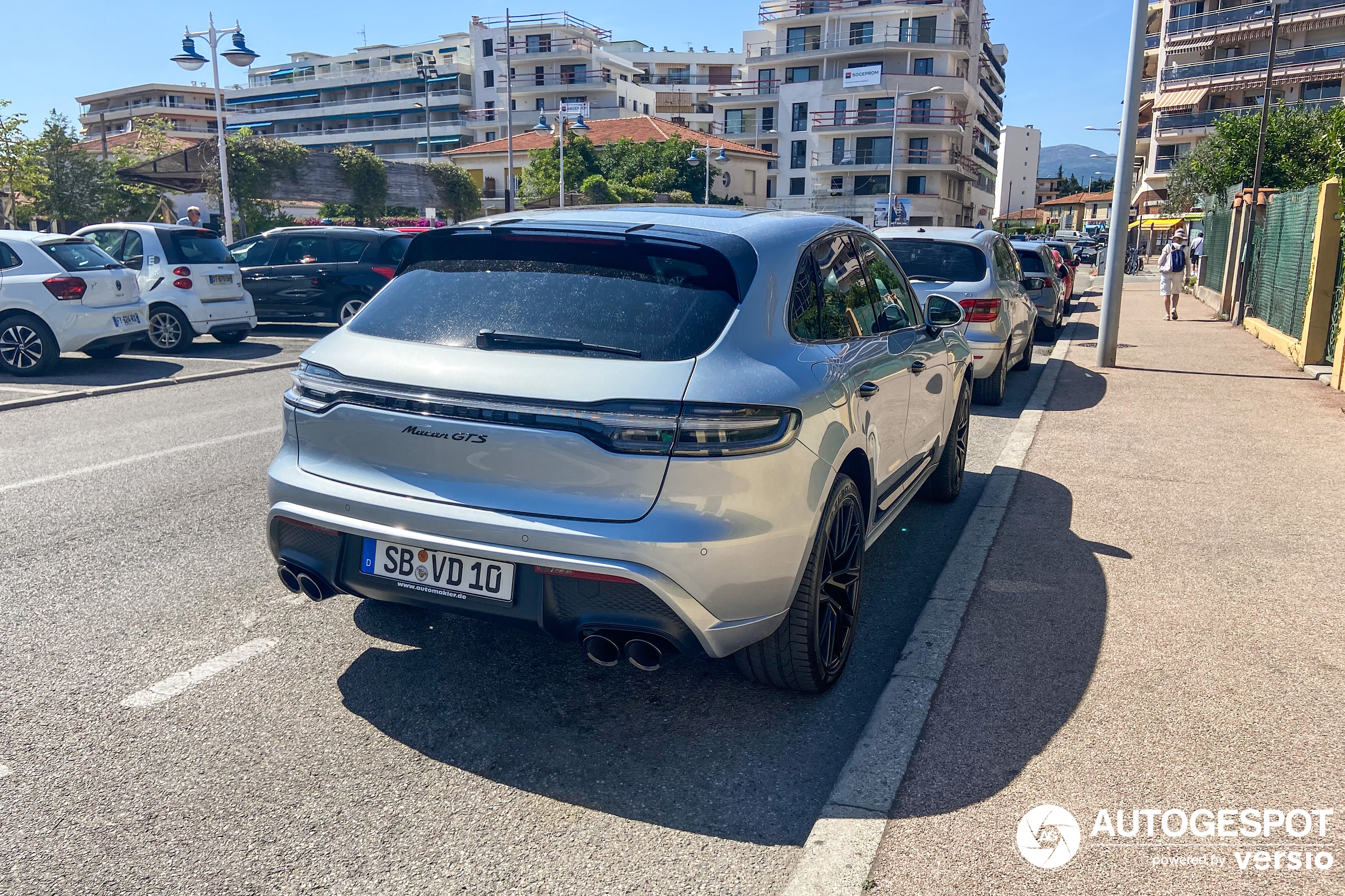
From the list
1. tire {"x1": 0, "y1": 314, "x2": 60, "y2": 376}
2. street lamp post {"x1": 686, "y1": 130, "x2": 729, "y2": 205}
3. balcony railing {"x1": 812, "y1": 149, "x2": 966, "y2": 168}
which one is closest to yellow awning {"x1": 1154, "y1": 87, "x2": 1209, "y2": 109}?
balcony railing {"x1": 812, "y1": 149, "x2": 966, "y2": 168}

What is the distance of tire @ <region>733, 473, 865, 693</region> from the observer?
339cm

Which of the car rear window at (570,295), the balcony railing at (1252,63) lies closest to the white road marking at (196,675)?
the car rear window at (570,295)

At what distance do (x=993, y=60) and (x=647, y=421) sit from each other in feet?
370

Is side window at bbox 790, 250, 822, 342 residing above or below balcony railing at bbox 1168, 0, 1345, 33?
below

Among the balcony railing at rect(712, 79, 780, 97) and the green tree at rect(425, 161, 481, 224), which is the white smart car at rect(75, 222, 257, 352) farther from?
the balcony railing at rect(712, 79, 780, 97)

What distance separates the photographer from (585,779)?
3092mm

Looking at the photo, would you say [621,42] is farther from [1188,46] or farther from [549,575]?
[549,575]

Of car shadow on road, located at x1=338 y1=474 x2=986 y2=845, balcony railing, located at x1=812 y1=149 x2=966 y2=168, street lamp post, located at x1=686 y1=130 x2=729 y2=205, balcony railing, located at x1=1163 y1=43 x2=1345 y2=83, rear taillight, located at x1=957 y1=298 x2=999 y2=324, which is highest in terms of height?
balcony railing, located at x1=1163 y1=43 x2=1345 y2=83

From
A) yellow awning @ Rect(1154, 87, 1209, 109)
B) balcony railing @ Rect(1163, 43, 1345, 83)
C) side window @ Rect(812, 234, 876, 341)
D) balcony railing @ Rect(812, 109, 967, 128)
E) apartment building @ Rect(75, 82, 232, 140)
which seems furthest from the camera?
apartment building @ Rect(75, 82, 232, 140)

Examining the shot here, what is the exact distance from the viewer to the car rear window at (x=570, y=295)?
10.4ft

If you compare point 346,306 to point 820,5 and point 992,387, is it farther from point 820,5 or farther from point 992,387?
point 820,5

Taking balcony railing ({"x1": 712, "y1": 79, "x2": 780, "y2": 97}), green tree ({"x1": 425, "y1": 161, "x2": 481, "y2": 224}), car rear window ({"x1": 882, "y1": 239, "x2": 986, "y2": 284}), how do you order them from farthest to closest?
balcony railing ({"x1": 712, "y1": 79, "x2": 780, "y2": 97})
green tree ({"x1": 425, "y1": 161, "x2": 481, "y2": 224})
car rear window ({"x1": 882, "y1": 239, "x2": 986, "y2": 284})

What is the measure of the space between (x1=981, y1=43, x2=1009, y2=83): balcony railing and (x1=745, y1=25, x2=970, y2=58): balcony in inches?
589

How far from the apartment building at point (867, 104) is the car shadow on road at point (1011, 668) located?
6755cm
